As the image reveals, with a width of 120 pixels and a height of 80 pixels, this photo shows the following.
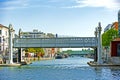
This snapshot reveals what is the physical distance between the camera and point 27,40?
112438 mm

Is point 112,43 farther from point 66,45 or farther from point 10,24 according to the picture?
point 10,24

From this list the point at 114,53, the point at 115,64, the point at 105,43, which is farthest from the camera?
the point at 105,43

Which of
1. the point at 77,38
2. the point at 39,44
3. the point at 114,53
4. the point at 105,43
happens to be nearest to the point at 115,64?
the point at 114,53

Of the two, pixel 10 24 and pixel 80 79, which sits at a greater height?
pixel 10 24

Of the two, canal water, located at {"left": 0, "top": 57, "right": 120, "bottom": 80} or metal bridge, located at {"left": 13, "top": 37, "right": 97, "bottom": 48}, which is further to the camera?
metal bridge, located at {"left": 13, "top": 37, "right": 97, "bottom": 48}

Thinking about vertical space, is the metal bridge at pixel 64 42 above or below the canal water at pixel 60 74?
above

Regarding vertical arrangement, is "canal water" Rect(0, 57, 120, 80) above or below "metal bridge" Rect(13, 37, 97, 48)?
below

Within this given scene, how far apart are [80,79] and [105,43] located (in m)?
89.4

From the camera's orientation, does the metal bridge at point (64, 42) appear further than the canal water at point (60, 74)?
Yes

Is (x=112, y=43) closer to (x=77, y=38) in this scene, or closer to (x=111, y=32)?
(x=77, y=38)

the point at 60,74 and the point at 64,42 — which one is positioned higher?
the point at 64,42

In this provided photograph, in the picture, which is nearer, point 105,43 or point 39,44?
point 39,44

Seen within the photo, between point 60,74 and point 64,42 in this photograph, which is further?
point 64,42

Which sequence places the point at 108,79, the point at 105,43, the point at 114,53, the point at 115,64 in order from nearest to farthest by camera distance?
the point at 108,79, the point at 115,64, the point at 114,53, the point at 105,43
